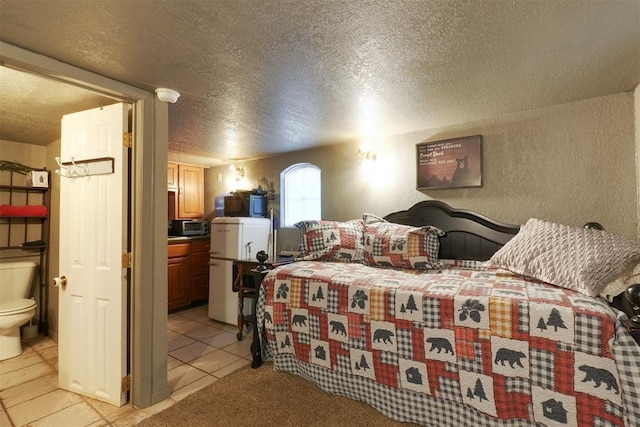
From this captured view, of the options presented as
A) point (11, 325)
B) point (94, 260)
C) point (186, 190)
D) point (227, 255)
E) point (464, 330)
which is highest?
point (186, 190)

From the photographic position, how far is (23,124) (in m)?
2.59

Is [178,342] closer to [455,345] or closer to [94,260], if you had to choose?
[94,260]

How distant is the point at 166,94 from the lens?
78.4 inches

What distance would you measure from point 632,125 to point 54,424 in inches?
166

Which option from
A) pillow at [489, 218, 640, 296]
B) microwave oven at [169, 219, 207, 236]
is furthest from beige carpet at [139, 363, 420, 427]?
microwave oven at [169, 219, 207, 236]

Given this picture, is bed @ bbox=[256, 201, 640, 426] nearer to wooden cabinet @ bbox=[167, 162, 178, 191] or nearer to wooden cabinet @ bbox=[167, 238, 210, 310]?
wooden cabinet @ bbox=[167, 238, 210, 310]

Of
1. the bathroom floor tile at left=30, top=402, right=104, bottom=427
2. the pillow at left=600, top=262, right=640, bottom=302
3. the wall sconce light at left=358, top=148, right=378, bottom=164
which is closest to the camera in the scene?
the pillow at left=600, top=262, right=640, bottom=302

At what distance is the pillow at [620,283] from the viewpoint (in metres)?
1.55

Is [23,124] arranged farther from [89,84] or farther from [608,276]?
[608,276]

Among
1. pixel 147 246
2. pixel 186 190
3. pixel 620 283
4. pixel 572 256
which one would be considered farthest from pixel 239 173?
pixel 620 283

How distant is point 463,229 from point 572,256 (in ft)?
3.06

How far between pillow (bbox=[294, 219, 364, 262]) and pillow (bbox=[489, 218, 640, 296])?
1.17 m

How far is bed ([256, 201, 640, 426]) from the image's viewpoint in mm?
1301

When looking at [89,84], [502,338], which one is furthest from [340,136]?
[502,338]
